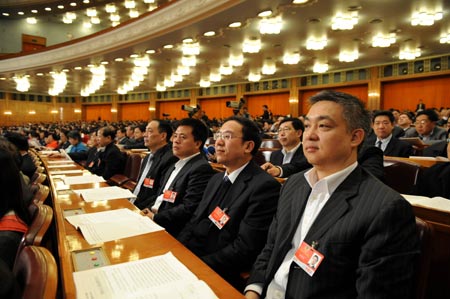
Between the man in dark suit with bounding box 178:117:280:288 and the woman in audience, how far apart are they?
2.97ft

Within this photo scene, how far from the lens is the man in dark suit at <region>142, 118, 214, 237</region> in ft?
7.89

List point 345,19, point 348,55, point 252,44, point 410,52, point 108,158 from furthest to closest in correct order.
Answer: point 348,55
point 410,52
point 252,44
point 345,19
point 108,158

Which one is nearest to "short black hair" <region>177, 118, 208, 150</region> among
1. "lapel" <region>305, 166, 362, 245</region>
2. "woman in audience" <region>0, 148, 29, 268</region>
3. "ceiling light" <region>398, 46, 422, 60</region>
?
"woman in audience" <region>0, 148, 29, 268</region>

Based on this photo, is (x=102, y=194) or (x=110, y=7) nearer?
(x=102, y=194)

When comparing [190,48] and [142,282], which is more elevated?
[190,48]

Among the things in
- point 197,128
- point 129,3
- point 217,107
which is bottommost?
point 197,128

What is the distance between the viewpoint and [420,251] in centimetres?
114

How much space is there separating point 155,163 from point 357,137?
7.79ft

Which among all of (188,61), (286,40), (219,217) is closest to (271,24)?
(286,40)

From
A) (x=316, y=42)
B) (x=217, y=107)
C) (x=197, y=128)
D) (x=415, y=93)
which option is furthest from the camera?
(x=217, y=107)

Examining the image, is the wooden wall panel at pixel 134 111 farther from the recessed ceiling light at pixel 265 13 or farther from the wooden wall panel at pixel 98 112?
the recessed ceiling light at pixel 265 13

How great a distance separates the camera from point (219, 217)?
6.39 ft

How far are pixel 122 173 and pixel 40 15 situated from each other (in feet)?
67.1

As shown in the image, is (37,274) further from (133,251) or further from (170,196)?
(170,196)
